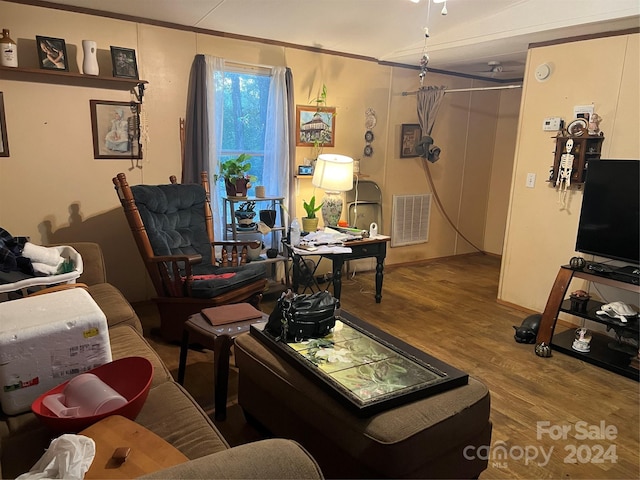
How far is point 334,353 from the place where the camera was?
6.27 ft

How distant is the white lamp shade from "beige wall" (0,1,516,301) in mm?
639

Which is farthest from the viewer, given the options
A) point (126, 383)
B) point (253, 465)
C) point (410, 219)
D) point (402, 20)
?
point (410, 219)

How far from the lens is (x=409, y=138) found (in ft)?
16.3

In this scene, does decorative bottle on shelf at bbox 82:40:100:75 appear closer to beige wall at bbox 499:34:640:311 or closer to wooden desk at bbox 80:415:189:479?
wooden desk at bbox 80:415:189:479

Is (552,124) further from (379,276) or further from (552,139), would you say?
(379,276)

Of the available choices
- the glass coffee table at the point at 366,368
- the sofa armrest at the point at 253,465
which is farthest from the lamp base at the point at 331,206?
the sofa armrest at the point at 253,465

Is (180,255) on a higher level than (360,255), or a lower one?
higher

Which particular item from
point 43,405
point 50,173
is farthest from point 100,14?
point 43,405

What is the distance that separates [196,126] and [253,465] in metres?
3.21

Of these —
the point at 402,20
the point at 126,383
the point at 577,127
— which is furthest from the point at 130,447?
the point at 402,20

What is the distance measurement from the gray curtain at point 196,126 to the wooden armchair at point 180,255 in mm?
307

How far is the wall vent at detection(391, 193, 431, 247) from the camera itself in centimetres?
509

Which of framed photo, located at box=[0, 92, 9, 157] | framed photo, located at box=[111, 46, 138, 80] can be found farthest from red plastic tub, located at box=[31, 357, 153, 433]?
framed photo, located at box=[111, 46, 138, 80]

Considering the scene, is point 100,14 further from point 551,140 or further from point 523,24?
point 551,140
